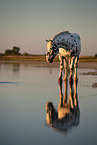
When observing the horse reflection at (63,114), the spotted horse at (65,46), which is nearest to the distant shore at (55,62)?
the spotted horse at (65,46)

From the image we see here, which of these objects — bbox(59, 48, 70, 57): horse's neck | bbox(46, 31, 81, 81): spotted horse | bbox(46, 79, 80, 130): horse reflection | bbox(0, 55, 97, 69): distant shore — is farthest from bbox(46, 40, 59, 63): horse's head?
bbox(0, 55, 97, 69): distant shore

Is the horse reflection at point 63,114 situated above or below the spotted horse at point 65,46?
below

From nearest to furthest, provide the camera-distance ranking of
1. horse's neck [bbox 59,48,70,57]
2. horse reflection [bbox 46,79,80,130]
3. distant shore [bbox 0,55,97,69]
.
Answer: horse reflection [bbox 46,79,80,130], horse's neck [bbox 59,48,70,57], distant shore [bbox 0,55,97,69]

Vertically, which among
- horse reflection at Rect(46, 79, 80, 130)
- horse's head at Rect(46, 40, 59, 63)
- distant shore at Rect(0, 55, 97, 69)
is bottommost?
horse reflection at Rect(46, 79, 80, 130)

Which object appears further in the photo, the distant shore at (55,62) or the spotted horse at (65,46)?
the distant shore at (55,62)

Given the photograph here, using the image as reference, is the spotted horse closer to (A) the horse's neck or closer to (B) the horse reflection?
(A) the horse's neck

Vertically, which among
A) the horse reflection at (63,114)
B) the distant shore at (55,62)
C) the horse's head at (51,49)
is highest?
the distant shore at (55,62)

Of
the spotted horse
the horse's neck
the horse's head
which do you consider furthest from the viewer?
the horse's neck

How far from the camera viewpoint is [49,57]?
41.4ft

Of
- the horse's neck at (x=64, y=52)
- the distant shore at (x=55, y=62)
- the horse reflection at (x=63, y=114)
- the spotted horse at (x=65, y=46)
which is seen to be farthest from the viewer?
the distant shore at (x=55, y=62)

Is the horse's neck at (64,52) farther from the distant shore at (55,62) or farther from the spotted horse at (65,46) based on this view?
the distant shore at (55,62)

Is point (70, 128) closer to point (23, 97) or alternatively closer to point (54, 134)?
point (54, 134)

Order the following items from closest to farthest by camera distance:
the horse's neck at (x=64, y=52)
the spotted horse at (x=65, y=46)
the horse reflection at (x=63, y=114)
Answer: the horse reflection at (x=63, y=114)
the spotted horse at (x=65, y=46)
the horse's neck at (x=64, y=52)

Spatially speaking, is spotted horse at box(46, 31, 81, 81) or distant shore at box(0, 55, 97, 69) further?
distant shore at box(0, 55, 97, 69)
